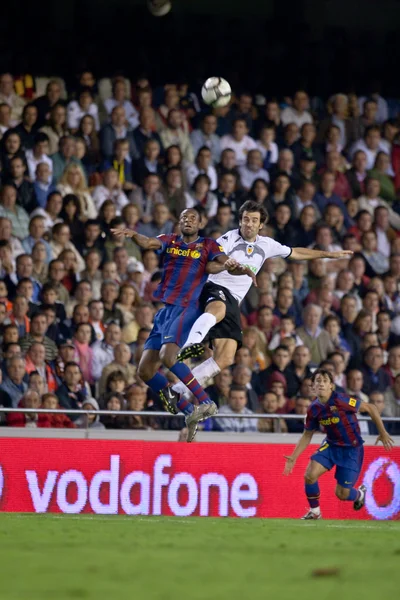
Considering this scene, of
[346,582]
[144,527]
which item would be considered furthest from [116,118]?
[346,582]

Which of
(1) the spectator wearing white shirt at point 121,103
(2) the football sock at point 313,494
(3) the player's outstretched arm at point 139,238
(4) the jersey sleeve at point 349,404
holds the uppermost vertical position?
(1) the spectator wearing white shirt at point 121,103

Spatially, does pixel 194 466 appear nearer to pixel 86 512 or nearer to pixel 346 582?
pixel 86 512

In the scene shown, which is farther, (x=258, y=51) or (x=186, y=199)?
(x=258, y=51)

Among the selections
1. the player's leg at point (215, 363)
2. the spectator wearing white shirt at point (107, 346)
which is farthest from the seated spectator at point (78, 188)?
the player's leg at point (215, 363)

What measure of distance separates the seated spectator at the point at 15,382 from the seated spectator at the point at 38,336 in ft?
1.47

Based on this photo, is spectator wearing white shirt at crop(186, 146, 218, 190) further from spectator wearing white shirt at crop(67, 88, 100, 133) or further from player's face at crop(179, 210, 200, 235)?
player's face at crop(179, 210, 200, 235)

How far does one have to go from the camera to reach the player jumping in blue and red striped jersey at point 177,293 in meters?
10.8

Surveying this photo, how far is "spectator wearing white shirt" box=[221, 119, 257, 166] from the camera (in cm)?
1656

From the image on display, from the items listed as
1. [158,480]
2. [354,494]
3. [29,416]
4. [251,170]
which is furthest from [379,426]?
[251,170]

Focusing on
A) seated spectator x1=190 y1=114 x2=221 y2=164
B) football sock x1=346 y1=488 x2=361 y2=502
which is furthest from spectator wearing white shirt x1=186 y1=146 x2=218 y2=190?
football sock x1=346 y1=488 x2=361 y2=502

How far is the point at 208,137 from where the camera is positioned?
16.5 meters

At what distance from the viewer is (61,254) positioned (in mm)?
14094

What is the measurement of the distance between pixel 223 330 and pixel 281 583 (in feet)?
21.1

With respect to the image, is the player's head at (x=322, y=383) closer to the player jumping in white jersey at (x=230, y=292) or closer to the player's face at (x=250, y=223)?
the player jumping in white jersey at (x=230, y=292)
